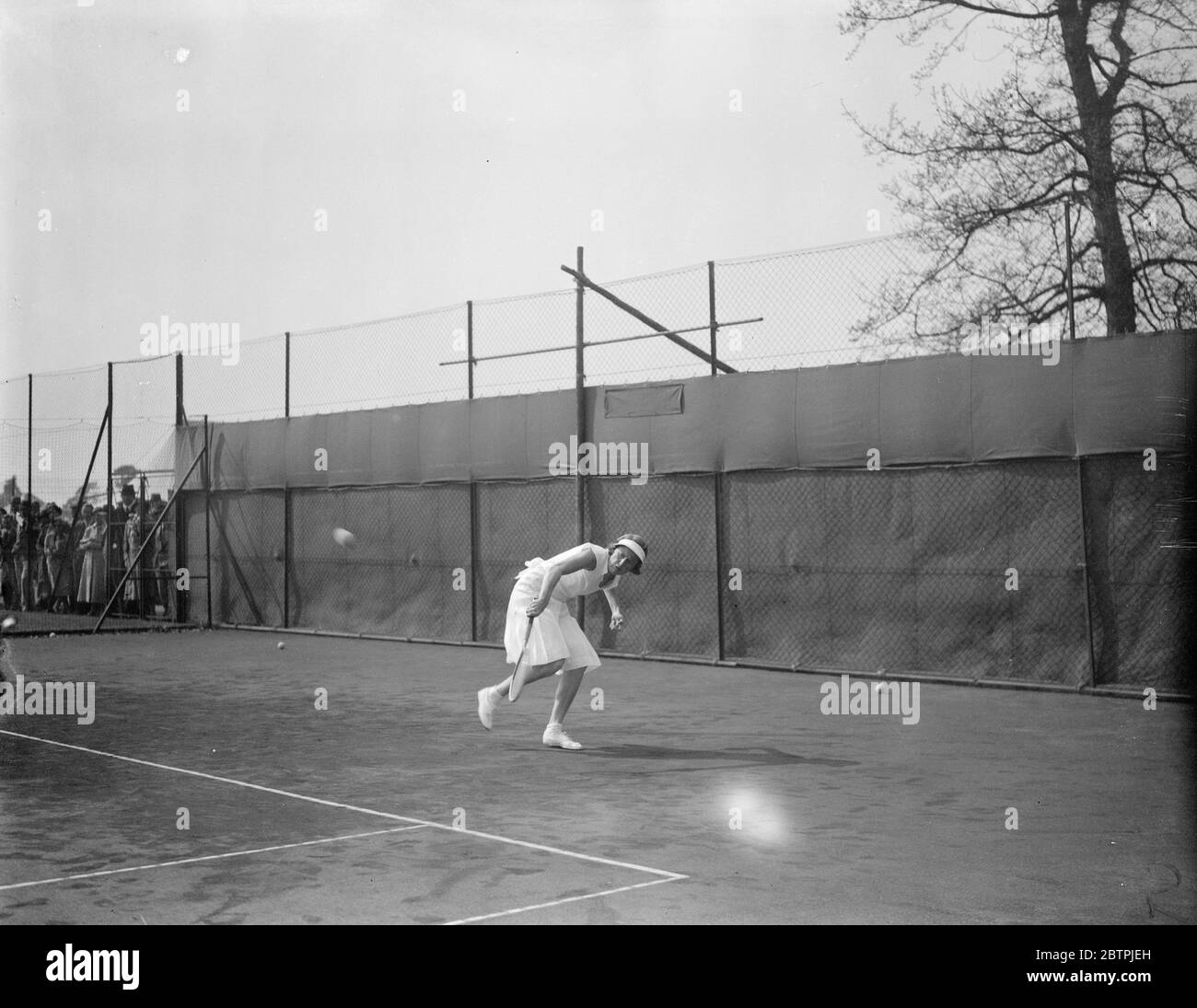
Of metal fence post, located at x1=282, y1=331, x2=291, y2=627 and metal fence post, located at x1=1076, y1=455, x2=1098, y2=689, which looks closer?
A: metal fence post, located at x1=1076, y1=455, x2=1098, y2=689

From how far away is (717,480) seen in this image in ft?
50.7

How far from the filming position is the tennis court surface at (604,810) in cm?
559

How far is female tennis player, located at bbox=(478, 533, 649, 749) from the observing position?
9406 mm

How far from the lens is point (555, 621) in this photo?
9.75m

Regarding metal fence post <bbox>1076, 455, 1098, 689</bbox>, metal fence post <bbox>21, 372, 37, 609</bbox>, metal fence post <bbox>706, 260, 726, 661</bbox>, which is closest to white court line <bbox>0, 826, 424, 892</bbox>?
metal fence post <bbox>1076, 455, 1098, 689</bbox>

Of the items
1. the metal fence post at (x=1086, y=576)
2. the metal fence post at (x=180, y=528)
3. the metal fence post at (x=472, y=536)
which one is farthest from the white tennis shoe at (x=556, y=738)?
the metal fence post at (x=180, y=528)

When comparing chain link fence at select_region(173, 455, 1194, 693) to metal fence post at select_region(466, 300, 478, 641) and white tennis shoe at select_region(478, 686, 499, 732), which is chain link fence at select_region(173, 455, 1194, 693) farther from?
white tennis shoe at select_region(478, 686, 499, 732)

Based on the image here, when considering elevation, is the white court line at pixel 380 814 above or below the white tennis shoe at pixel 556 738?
below

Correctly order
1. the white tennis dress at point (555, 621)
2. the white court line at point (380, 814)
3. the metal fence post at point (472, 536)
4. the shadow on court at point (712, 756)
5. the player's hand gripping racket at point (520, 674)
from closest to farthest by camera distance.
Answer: the white court line at point (380, 814) → the shadow on court at point (712, 756) → the white tennis dress at point (555, 621) → the player's hand gripping racket at point (520, 674) → the metal fence post at point (472, 536)

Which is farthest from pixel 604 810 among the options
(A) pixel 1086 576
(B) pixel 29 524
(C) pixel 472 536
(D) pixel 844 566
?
(B) pixel 29 524

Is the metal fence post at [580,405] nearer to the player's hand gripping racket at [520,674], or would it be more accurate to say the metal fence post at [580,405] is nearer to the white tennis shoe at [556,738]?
the player's hand gripping racket at [520,674]

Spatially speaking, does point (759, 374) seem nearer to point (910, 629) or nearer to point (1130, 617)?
point (910, 629)

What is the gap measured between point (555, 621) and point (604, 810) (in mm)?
2422
